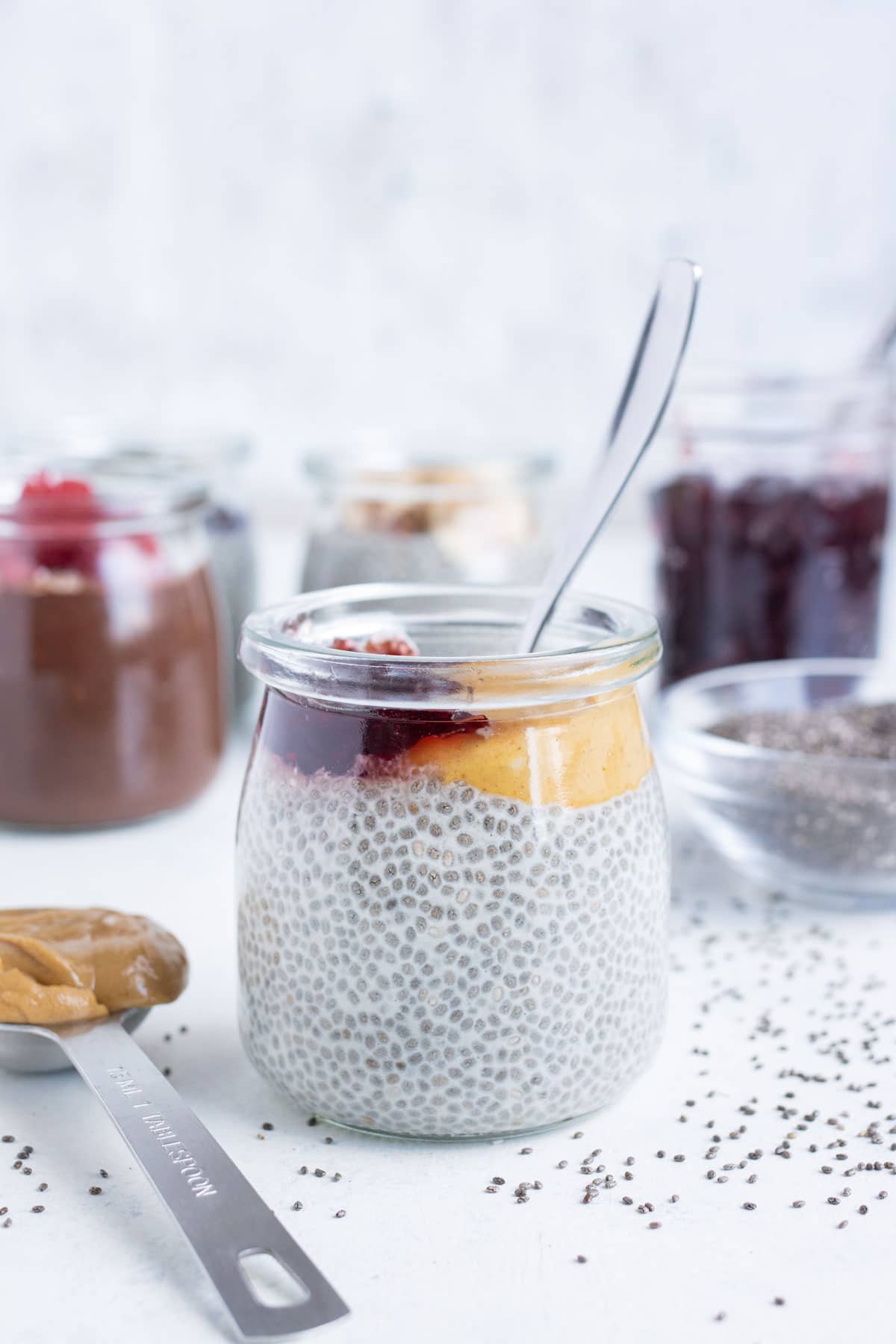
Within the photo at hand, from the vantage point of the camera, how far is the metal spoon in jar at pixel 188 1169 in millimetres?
563

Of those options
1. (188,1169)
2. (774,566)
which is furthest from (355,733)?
(774,566)

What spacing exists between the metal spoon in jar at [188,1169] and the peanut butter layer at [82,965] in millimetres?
11

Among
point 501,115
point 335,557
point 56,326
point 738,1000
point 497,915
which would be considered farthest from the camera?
point 56,326

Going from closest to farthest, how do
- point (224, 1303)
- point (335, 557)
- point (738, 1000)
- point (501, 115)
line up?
point (224, 1303) < point (738, 1000) < point (335, 557) < point (501, 115)

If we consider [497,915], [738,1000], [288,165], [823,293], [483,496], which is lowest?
[738,1000]

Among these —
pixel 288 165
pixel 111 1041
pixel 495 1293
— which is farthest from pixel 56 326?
pixel 495 1293

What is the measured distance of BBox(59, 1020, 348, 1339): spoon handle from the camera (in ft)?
1.84

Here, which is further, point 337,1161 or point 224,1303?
point 337,1161

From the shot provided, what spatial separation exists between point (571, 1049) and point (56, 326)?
6.66 feet

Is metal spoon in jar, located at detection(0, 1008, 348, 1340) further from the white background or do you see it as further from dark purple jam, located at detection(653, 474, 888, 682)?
the white background

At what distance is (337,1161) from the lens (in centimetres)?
70

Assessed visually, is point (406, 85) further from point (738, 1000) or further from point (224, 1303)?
point (224, 1303)

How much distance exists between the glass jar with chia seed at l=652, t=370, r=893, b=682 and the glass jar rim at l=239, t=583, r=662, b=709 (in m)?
0.55

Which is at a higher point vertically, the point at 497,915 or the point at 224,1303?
the point at 497,915
